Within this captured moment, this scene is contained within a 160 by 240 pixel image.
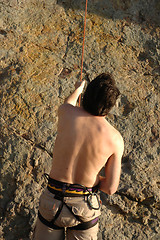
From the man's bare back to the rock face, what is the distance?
1.13 meters

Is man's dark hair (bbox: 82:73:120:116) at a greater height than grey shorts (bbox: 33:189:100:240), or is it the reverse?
man's dark hair (bbox: 82:73:120:116)

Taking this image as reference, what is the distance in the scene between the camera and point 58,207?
6.55 feet

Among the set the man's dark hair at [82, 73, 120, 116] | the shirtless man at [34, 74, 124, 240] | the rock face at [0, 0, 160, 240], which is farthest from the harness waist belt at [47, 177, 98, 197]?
the rock face at [0, 0, 160, 240]

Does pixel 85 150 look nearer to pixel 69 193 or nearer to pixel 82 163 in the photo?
pixel 82 163

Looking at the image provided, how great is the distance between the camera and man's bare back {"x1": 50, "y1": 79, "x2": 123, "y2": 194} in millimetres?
1972

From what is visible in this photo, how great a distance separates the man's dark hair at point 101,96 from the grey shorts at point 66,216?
63 centimetres

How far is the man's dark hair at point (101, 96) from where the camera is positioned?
1924 mm

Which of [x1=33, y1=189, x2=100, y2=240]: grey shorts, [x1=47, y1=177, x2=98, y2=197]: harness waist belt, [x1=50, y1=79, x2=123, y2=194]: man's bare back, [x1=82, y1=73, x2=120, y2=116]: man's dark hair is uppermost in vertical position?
[x1=82, y1=73, x2=120, y2=116]: man's dark hair

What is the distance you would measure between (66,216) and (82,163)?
38 centimetres

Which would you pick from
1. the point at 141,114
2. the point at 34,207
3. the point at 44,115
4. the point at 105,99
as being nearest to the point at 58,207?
the point at 105,99

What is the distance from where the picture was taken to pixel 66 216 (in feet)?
6.54

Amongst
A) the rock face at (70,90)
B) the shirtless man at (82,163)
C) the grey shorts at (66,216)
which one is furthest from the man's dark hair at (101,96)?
the rock face at (70,90)

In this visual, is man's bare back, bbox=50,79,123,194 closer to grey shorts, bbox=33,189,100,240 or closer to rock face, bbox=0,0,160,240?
grey shorts, bbox=33,189,100,240

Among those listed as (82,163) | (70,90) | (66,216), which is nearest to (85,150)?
(82,163)
